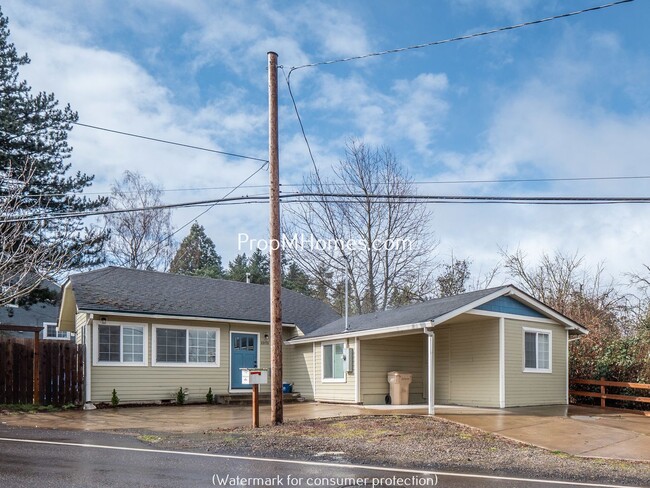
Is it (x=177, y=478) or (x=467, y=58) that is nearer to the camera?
(x=177, y=478)

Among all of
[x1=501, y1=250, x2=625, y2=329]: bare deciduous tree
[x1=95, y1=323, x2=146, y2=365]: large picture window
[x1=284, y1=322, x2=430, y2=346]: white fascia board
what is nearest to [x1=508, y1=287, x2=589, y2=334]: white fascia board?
[x1=284, y1=322, x2=430, y2=346]: white fascia board

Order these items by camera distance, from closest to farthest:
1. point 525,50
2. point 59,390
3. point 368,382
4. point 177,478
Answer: point 177,478
point 525,50
point 59,390
point 368,382

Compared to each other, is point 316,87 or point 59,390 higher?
point 316,87

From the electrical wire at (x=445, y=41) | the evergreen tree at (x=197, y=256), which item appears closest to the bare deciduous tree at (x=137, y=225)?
the evergreen tree at (x=197, y=256)

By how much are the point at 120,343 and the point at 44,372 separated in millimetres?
2205

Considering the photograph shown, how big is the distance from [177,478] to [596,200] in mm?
10067

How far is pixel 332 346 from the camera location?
774 inches

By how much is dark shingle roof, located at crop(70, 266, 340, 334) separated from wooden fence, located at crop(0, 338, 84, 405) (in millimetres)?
1443

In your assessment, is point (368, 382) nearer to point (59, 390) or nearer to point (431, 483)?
point (59, 390)

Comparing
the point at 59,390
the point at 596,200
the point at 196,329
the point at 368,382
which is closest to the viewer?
the point at 596,200

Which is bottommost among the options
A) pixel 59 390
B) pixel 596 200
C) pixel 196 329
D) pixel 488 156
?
pixel 59 390

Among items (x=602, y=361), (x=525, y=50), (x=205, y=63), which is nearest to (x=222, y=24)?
(x=205, y=63)

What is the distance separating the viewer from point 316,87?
622 inches

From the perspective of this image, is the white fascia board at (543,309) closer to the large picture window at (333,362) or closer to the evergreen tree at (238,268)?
the large picture window at (333,362)
